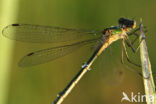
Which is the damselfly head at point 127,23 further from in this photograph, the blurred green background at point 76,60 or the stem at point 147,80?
the stem at point 147,80

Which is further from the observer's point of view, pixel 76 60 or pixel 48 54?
pixel 76 60

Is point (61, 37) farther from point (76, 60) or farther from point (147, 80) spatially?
point (147, 80)

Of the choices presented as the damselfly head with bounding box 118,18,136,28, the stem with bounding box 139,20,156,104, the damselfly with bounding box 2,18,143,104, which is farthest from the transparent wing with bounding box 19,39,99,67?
the stem with bounding box 139,20,156,104

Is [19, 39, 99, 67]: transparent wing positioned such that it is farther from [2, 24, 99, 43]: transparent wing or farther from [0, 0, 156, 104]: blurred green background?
[0, 0, 156, 104]: blurred green background

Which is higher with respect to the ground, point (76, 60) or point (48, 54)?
point (48, 54)

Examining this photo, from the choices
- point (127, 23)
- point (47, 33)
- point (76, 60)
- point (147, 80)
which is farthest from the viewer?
point (76, 60)

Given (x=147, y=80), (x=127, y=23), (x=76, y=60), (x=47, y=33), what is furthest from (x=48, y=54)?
(x=147, y=80)

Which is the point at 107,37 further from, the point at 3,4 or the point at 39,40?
the point at 3,4

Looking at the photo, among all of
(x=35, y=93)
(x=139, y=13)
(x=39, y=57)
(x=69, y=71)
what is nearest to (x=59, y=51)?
(x=39, y=57)

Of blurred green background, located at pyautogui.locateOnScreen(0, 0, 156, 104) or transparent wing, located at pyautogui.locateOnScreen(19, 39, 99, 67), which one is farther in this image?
blurred green background, located at pyautogui.locateOnScreen(0, 0, 156, 104)
